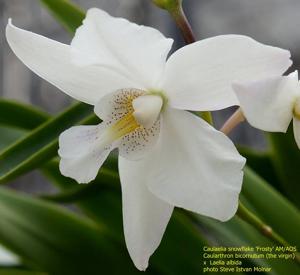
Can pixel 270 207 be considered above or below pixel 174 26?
above

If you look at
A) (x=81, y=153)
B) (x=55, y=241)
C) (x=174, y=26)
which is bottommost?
(x=174, y=26)

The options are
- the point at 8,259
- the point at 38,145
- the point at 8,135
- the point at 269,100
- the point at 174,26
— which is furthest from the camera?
the point at 174,26

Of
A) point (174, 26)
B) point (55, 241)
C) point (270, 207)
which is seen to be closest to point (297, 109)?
point (270, 207)

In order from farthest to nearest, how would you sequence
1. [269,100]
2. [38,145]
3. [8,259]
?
[8,259], [38,145], [269,100]

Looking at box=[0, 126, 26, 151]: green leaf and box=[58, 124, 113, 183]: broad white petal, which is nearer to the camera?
box=[58, 124, 113, 183]: broad white petal

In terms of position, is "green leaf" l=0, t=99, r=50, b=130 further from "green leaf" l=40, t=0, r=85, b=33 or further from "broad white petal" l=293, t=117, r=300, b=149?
"broad white petal" l=293, t=117, r=300, b=149

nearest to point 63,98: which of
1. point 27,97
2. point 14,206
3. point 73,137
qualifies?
point 27,97

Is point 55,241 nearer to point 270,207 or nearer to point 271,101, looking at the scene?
point 270,207

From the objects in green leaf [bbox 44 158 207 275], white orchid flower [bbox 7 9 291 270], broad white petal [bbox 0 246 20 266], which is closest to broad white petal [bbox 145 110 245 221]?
white orchid flower [bbox 7 9 291 270]

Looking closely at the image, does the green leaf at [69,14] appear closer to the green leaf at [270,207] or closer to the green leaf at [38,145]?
the green leaf at [38,145]
